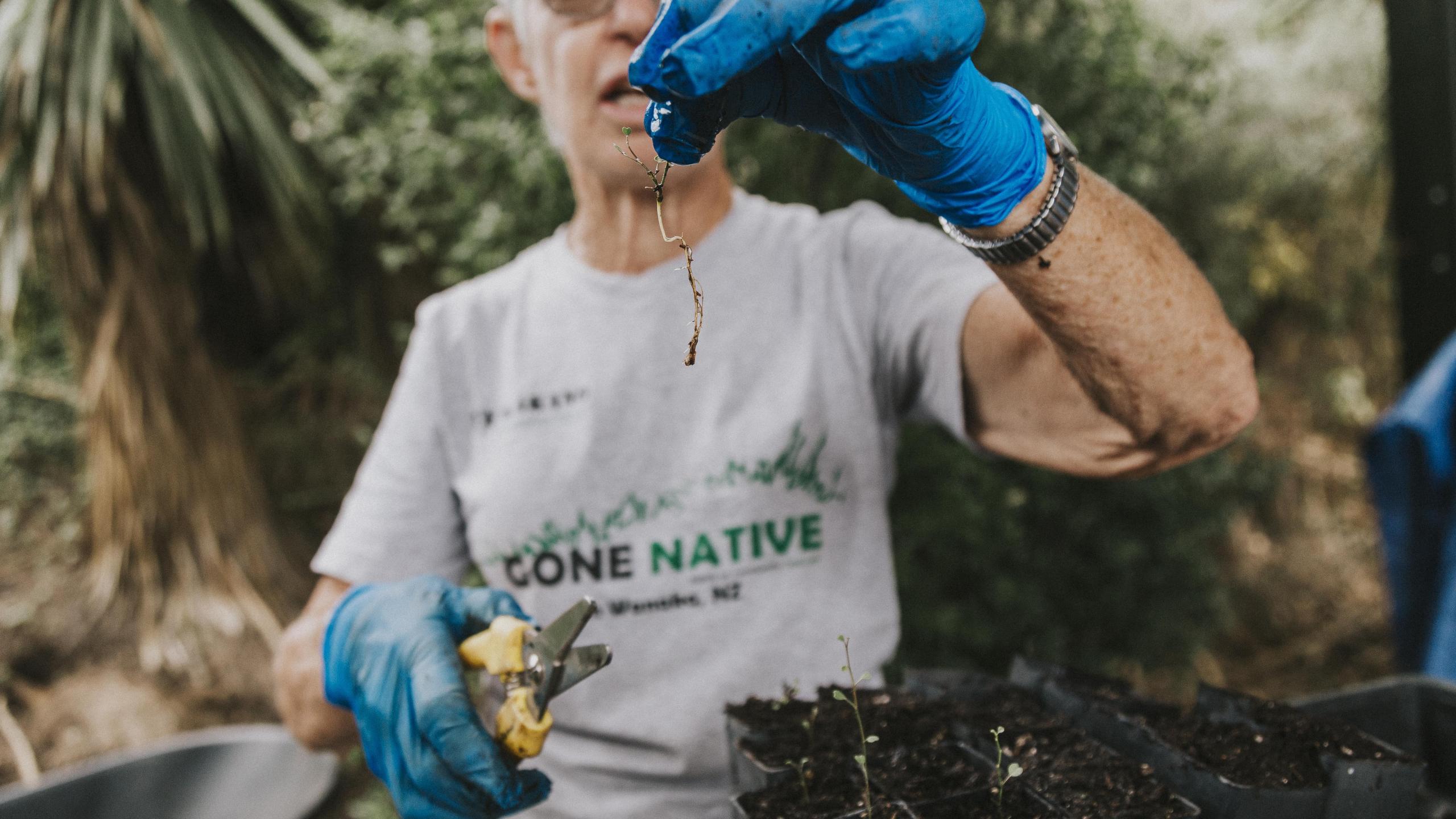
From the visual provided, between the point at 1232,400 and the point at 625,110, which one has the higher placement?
the point at 625,110

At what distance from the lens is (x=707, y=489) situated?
155cm

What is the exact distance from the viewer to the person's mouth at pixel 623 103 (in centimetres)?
149

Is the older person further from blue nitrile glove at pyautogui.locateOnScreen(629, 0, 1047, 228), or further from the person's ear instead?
blue nitrile glove at pyautogui.locateOnScreen(629, 0, 1047, 228)

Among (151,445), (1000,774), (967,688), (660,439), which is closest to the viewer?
(1000,774)

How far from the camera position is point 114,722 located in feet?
12.4

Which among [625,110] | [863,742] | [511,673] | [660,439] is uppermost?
[625,110]

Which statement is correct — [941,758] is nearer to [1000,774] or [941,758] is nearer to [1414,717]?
[1000,774]

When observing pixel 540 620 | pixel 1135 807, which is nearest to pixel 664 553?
pixel 540 620

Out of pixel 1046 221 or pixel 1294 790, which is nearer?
pixel 1294 790

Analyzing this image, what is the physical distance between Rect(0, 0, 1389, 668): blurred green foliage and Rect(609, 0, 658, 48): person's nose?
1.21 meters

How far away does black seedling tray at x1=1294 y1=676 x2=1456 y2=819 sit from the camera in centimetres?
123

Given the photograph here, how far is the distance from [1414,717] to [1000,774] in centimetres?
73

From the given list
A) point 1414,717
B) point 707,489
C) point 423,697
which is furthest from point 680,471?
point 1414,717

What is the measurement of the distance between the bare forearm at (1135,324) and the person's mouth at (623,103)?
28.3 inches
